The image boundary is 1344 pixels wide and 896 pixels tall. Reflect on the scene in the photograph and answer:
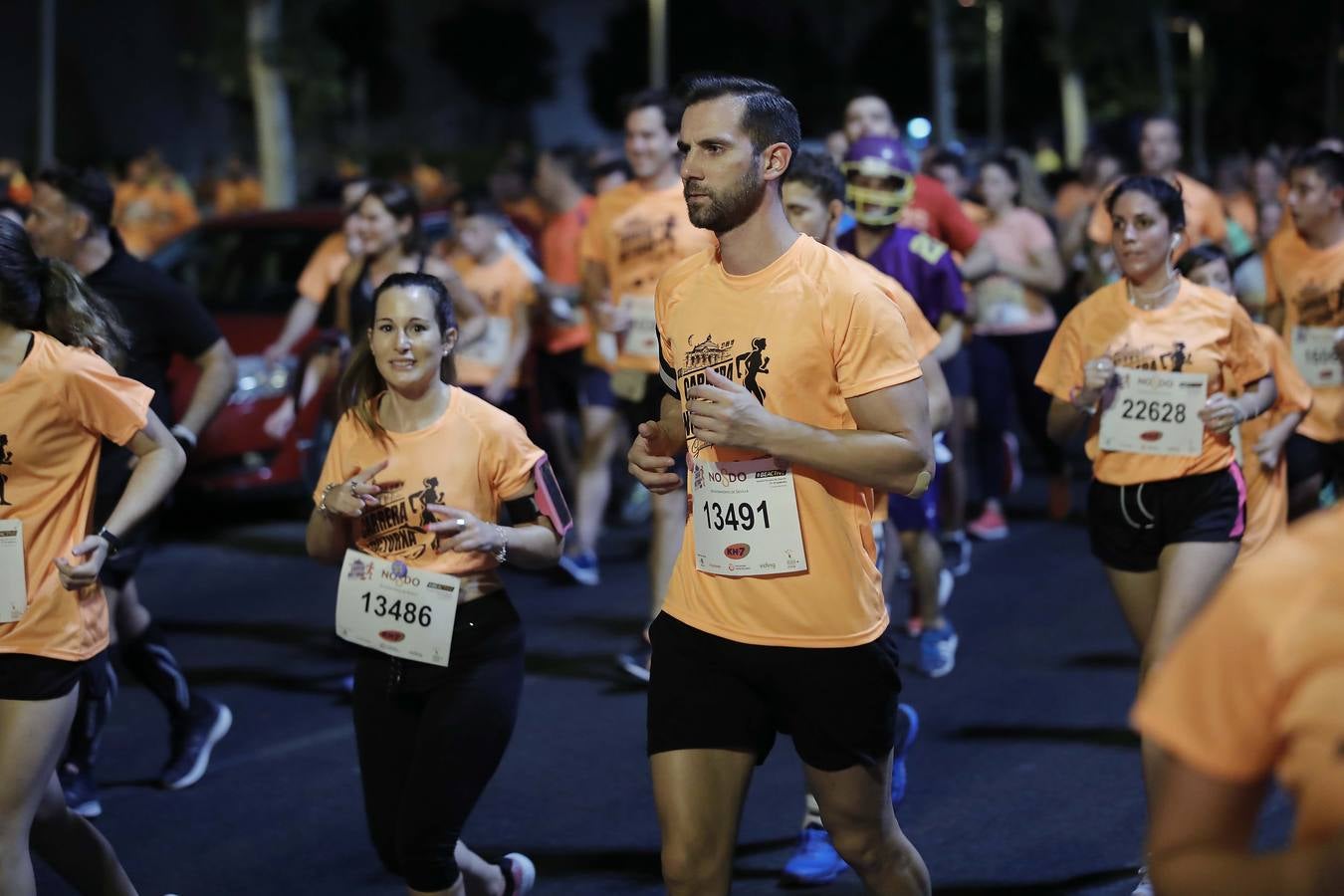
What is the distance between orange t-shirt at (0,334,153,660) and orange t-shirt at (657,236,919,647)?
1393 mm

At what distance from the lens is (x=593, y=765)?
21.0 ft

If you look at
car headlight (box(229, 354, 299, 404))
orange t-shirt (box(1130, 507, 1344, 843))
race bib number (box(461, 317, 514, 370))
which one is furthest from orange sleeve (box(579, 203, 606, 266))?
orange t-shirt (box(1130, 507, 1344, 843))

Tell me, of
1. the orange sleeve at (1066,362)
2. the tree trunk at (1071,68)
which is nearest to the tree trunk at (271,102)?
the orange sleeve at (1066,362)

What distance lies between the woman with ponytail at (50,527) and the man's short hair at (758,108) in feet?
5.01

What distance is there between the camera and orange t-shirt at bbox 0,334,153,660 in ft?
13.6

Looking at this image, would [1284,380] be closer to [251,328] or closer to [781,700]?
[781,700]

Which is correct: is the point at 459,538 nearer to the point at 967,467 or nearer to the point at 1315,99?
the point at 967,467

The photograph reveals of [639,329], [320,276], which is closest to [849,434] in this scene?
[639,329]

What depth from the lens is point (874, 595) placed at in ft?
12.9

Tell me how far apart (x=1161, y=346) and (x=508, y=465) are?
2043mm

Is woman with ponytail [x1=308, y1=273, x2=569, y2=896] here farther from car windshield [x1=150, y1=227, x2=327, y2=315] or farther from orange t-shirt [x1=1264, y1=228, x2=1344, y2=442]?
car windshield [x1=150, y1=227, x2=327, y2=315]

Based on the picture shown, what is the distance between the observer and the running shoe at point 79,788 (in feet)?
19.2

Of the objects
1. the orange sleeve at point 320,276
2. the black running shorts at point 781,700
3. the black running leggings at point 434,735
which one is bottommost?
the black running leggings at point 434,735

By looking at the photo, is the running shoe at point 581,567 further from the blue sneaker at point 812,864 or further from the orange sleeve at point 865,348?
the orange sleeve at point 865,348
